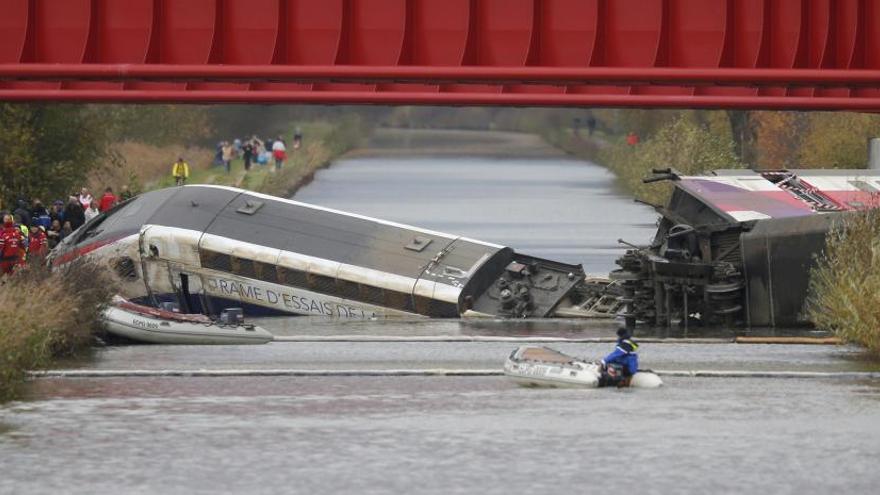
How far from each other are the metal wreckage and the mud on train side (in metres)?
0.03

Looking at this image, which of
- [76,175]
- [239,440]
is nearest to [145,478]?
[239,440]

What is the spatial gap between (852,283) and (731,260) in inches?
257

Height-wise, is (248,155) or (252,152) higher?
(252,152)

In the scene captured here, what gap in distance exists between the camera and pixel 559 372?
38000mm

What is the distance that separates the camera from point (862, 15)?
45312mm

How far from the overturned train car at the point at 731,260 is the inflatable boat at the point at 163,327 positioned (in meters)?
9.04

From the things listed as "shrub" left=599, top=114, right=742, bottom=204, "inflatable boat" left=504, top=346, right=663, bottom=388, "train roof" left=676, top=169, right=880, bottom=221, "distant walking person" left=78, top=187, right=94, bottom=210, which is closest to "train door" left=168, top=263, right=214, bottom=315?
"train roof" left=676, top=169, right=880, bottom=221

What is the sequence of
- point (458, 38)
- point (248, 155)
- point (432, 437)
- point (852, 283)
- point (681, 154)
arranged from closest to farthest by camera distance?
point (432, 437) → point (852, 283) → point (458, 38) → point (681, 154) → point (248, 155)

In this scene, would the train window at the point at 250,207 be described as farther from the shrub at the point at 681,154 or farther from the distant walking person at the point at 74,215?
the shrub at the point at 681,154

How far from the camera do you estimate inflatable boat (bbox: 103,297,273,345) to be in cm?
4412

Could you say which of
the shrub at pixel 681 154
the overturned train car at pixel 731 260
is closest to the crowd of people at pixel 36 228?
the overturned train car at pixel 731 260

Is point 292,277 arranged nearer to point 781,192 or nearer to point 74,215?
point 74,215

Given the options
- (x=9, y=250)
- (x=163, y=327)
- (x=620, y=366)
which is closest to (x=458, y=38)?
(x=163, y=327)

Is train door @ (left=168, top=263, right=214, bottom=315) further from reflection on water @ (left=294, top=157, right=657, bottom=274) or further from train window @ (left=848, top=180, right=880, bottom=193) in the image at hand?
reflection on water @ (left=294, top=157, right=657, bottom=274)
